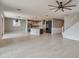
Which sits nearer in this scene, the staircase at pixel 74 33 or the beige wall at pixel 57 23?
the staircase at pixel 74 33

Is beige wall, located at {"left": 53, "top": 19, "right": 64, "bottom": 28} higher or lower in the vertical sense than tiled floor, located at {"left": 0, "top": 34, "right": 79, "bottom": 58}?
higher

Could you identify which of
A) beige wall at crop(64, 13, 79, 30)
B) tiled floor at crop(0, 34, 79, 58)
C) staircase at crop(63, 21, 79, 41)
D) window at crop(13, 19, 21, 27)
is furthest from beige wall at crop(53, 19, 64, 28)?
tiled floor at crop(0, 34, 79, 58)

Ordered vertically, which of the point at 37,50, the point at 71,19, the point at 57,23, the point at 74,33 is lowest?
the point at 37,50

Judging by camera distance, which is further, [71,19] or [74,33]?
[71,19]

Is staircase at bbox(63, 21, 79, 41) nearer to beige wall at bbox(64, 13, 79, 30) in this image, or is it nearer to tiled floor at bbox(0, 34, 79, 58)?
beige wall at bbox(64, 13, 79, 30)

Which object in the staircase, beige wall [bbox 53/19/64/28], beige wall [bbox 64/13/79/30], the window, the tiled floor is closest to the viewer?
the tiled floor

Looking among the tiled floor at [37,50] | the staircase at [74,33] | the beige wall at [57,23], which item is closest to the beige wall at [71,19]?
the staircase at [74,33]

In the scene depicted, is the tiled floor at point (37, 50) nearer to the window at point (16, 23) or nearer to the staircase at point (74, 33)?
the staircase at point (74, 33)

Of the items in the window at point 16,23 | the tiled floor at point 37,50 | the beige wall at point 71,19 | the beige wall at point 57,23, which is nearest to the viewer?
the tiled floor at point 37,50

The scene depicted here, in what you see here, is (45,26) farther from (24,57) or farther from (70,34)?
(24,57)

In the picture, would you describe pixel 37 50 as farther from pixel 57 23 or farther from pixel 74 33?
pixel 57 23

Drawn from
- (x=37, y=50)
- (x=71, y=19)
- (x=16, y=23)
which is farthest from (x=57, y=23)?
(x=37, y=50)

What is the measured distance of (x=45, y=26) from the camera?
52.4ft

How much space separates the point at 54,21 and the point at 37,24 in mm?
5611
